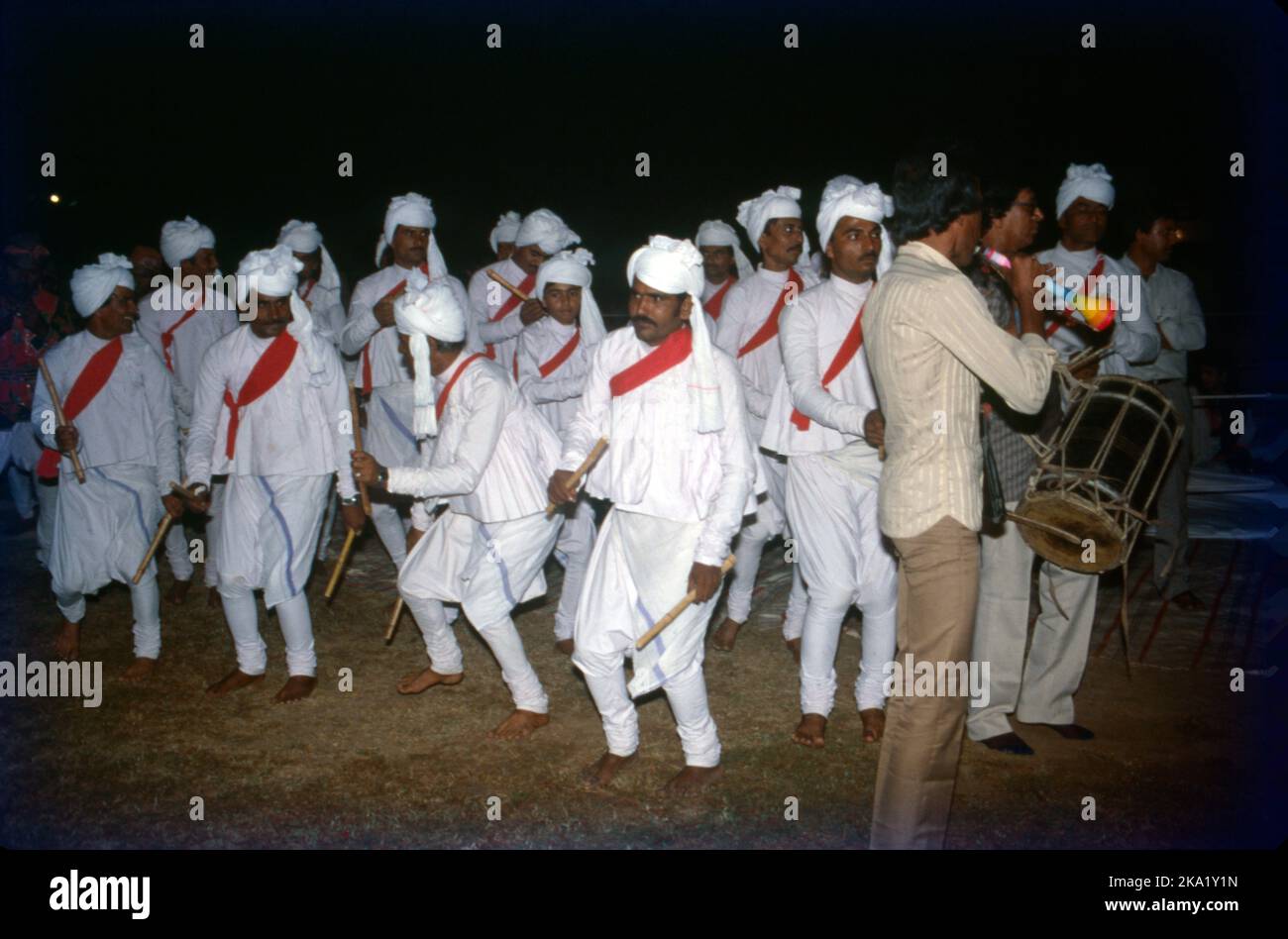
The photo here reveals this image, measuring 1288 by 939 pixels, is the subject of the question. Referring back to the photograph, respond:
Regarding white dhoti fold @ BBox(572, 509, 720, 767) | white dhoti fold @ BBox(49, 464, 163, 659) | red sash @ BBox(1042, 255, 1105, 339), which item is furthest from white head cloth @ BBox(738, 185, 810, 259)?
white dhoti fold @ BBox(49, 464, 163, 659)

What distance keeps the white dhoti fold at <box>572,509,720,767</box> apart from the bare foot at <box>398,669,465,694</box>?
1.42 metres

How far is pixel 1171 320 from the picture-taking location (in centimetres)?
635

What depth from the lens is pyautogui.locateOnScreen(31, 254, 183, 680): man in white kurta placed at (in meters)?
5.69

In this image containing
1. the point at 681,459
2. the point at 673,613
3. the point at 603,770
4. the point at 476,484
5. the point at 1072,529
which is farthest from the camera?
the point at 476,484

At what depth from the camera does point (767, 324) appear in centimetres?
607

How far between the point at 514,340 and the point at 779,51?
30.6ft

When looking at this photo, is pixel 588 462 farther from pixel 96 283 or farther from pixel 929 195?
pixel 96 283

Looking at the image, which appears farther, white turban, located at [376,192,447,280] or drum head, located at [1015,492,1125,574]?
white turban, located at [376,192,447,280]

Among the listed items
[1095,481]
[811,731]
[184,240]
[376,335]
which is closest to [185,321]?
[184,240]

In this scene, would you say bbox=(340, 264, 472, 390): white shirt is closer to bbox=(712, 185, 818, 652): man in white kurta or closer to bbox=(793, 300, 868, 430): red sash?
bbox=(712, 185, 818, 652): man in white kurta

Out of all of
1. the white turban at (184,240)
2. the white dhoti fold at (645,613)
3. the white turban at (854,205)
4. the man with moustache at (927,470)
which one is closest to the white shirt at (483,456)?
the white dhoti fold at (645,613)

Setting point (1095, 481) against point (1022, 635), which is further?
point (1022, 635)

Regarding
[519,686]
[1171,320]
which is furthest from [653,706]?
[1171,320]

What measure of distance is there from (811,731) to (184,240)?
5.27 metres
